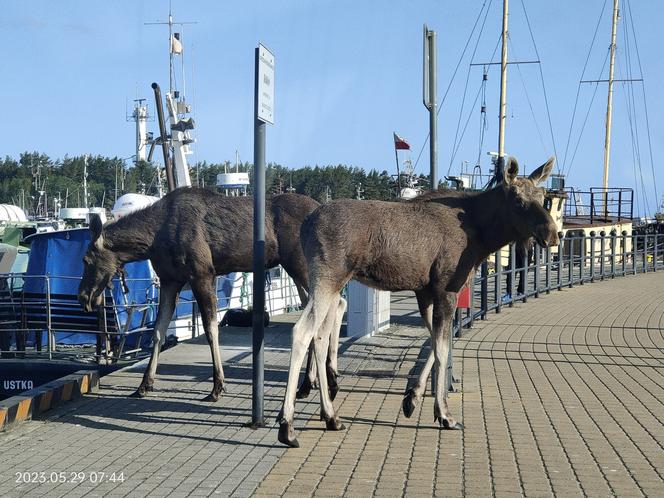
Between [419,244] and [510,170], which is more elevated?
[510,170]

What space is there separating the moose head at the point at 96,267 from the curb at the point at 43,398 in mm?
889

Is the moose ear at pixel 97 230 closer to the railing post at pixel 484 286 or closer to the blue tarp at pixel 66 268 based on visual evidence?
the blue tarp at pixel 66 268

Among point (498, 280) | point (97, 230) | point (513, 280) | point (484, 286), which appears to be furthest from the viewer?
point (513, 280)

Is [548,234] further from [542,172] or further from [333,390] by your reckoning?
[333,390]

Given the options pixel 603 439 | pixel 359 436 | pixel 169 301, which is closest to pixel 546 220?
pixel 603 439

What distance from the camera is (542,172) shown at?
8.26m

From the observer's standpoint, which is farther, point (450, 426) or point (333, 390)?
point (333, 390)

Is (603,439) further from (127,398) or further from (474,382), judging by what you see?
(127,398)

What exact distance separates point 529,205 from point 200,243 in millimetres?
3463

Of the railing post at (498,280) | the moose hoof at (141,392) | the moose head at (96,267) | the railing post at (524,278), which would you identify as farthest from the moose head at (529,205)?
the railing post at (524,278)

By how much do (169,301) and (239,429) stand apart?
2478 mm

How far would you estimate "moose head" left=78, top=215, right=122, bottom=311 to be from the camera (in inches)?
410

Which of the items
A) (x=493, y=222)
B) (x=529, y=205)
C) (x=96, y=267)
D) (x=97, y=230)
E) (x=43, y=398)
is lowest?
(x=43, y=398)

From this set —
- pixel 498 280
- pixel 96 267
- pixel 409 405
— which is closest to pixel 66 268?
pixel 96 267
